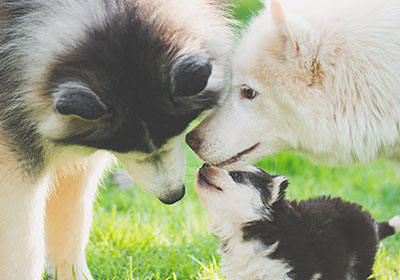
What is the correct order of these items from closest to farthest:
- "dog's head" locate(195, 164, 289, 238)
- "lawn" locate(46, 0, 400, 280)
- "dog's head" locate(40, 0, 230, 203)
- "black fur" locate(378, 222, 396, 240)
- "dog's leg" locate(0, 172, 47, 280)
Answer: "dog's head" locate(40, 0, 230, 203) < "dog's leg" locate(0, 172, 47, 280) < "dog's head" locate(195, 164, 289, 238) < "black fur" locate(378, 222, 396, 240) < "lawn" locate(46, 0, 400, 280)

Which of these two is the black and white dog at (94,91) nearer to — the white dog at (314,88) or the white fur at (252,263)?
the white dog at (314,88)

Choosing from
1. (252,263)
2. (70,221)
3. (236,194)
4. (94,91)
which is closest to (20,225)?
(70,221)

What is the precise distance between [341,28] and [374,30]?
0.59ft

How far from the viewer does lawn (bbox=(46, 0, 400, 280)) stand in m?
4.19

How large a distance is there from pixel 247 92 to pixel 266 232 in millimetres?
843

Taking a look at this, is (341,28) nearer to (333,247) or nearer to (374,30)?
(374,30)

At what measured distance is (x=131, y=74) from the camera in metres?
2.99

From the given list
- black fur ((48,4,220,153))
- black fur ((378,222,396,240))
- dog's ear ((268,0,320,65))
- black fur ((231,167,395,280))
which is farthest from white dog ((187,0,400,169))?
black fur ((378,222,396,240))

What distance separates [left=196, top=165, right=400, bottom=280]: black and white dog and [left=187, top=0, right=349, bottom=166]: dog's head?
15 centimetres

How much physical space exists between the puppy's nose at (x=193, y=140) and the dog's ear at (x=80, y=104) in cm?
83

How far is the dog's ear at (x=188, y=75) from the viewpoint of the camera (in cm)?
301

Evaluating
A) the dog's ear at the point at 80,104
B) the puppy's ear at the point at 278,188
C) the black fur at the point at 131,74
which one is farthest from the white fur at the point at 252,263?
the dog's ear at the point at 80,104

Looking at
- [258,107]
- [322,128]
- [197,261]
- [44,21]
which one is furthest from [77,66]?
[197,261]

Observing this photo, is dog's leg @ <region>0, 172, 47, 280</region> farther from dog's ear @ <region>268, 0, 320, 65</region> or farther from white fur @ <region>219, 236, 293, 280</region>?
dog's ear @ <region>268, 0, 320, 65</region>
